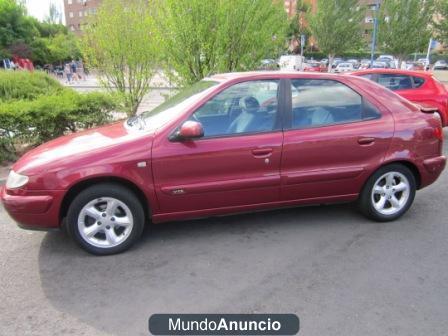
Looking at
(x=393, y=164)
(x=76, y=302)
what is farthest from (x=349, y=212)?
(x=76, y=302)

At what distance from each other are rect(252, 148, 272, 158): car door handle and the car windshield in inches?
29.1

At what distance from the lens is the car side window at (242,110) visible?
3.75 meters

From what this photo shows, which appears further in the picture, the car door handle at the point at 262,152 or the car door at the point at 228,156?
the car door handle at the point at 262,152

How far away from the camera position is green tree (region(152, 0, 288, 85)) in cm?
787

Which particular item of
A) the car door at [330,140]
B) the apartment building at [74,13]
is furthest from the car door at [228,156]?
the apartment building at [74,13]

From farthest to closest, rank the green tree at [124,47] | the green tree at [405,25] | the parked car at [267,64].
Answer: the green tree at [405,25] → the parked car at [267,64] → the green tree at [124,47]

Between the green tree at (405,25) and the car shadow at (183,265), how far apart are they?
23.8m

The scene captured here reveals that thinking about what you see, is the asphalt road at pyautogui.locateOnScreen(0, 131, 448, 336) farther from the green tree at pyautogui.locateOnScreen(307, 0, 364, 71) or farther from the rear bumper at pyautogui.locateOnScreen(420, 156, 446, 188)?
the green tree at pyautogui.locateOnScreen(307, 0, 364, 71)

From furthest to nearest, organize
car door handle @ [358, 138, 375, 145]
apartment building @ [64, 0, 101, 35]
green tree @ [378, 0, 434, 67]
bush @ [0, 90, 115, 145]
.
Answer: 1. apartment building @ [64, 0, 101, 35]
2. green tree @ [378, 0, 434, 67]
3. bush @ [0, 90, 115, 145]
4. car door handle @ [358, 138, 375, 145]

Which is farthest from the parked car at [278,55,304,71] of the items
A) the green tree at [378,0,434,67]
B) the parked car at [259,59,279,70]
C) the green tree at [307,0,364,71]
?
the green tree at [378,0,434,67]

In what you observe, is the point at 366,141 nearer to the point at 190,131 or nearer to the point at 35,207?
the point at 190,131

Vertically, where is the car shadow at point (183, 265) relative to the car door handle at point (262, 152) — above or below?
below

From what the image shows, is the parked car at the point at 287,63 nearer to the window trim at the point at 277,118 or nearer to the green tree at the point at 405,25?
the green tree at the point at 405,25

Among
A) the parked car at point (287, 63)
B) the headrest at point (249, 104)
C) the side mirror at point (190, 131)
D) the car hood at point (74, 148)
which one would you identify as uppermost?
the headrest at point (249, 104)
